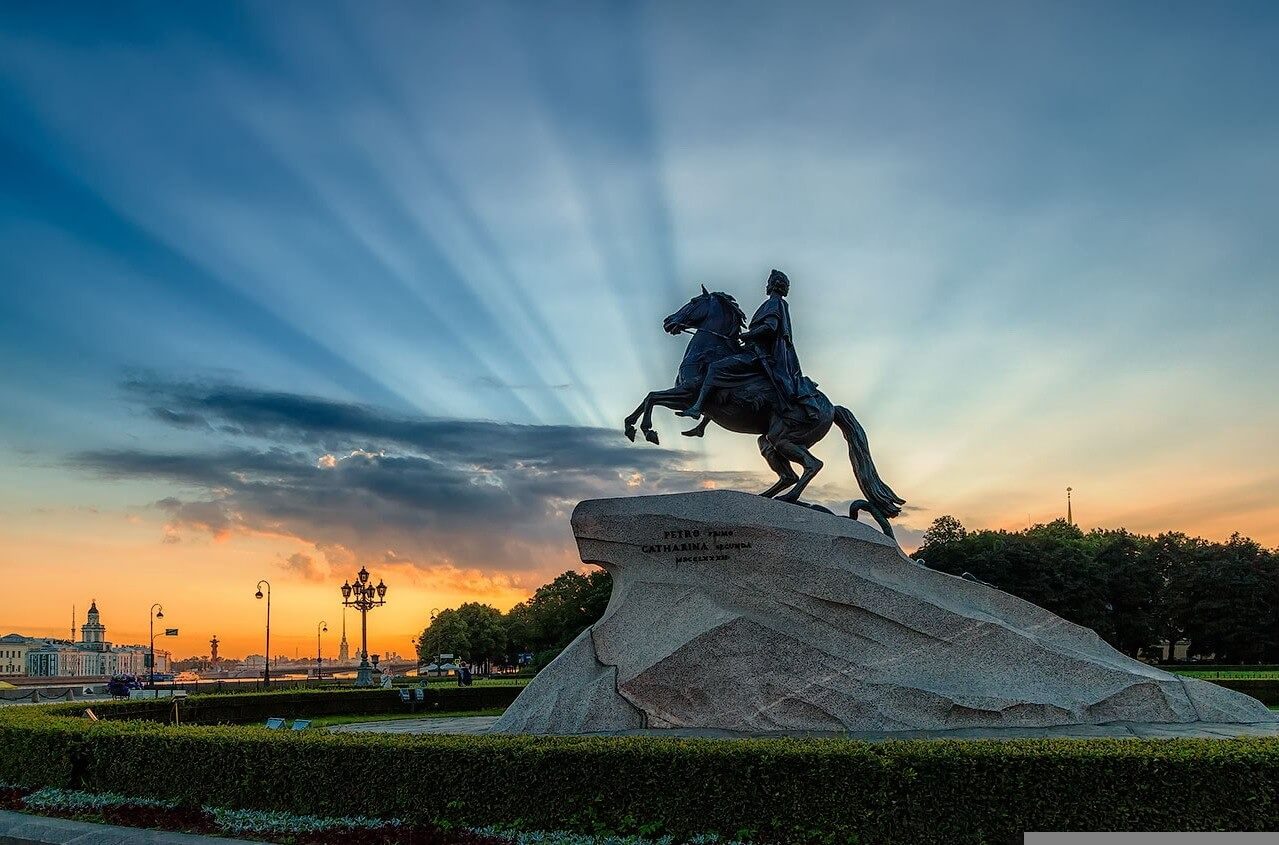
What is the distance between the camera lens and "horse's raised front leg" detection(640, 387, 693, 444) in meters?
15.0

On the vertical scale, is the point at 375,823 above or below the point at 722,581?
below

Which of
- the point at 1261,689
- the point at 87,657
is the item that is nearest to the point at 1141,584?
the point at 1261,689

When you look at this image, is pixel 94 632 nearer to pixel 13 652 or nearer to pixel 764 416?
pixel 13 652

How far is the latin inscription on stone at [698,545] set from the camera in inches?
525

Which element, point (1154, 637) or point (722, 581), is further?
point (1154, 637)

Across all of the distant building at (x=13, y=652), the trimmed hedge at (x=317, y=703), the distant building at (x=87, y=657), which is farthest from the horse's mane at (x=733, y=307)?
the distant building at (x=13, y=652)

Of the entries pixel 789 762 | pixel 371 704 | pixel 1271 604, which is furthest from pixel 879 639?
pixel 1271 604

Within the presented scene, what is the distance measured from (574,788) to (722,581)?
534 centimetres

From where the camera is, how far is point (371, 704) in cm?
2342

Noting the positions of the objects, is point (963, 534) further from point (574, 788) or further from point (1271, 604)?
point (574, 788)

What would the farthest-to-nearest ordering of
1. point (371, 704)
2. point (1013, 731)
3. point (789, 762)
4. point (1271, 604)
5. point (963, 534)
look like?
point (963, 534) → point (1271, 604) → point (371, 704) → point (1013, 731) → point (789, 762)

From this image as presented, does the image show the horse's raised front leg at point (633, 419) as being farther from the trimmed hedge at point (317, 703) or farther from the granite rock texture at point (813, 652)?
the trimmed hedge at point (317, 703)

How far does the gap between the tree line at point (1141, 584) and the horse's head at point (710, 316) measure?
1439 inches

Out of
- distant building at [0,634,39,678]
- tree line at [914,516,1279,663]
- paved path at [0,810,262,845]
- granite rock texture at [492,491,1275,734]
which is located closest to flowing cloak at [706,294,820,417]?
granite rock texture at [492,491,1275,734]
